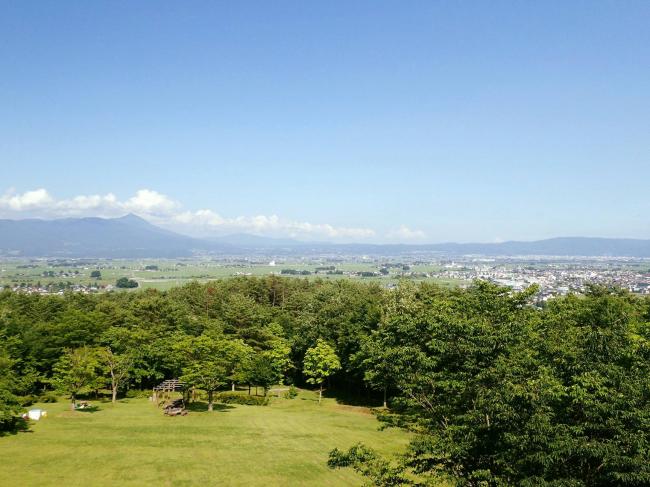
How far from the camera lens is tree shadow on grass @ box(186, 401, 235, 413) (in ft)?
128

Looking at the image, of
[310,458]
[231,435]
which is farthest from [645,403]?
[231,435]

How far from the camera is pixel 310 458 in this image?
27.1 meters

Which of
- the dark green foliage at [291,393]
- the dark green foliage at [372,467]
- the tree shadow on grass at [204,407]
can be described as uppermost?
the dark green foliage at [372,467]

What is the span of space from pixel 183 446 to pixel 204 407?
12.7 m

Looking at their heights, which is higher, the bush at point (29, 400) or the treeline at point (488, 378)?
the treeline at point (488, 378)

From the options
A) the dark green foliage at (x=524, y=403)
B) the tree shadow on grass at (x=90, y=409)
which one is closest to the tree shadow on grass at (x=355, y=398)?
the tree shadow on grass at (x=90, y=409)

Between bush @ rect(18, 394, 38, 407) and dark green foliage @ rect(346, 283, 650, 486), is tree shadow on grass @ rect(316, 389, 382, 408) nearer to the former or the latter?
dark green foliage @ rect(346, 283, 650, 486)

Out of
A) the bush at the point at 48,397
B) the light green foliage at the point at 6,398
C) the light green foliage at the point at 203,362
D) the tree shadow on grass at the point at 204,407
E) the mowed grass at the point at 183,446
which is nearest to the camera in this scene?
the mowed grass at the point at 183,446

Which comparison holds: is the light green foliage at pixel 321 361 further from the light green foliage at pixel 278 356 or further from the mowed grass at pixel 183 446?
the mowed grass at pixel 183 446

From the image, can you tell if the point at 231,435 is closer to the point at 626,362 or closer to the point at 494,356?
the point at 494,356

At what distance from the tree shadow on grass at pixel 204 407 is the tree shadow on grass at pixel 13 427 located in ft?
40.1

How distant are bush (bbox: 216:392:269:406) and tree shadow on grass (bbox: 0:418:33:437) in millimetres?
17367

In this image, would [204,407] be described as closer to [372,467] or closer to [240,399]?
[240,399]

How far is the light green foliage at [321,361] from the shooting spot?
46156 mm
